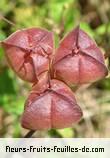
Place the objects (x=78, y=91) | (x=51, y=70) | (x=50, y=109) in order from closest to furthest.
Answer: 1. (x=50, y=109)
2. (x=51, y=70)
3. (x=78, y=91)

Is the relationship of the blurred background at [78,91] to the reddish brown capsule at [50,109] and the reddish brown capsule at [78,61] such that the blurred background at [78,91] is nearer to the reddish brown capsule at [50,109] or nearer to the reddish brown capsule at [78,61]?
the reddish brown capsule at [78,61]

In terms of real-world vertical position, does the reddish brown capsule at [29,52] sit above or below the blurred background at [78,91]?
above

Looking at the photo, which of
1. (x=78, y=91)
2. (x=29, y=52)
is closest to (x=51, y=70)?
(x=29, y=52)

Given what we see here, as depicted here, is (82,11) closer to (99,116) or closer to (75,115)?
(99,116)

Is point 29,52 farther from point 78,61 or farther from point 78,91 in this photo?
point 78,91

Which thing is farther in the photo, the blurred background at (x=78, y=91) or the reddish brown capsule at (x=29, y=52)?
the blurred background at (x=78, y=91)

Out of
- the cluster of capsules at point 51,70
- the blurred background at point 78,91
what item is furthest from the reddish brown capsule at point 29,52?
the blurred background at point 78,91

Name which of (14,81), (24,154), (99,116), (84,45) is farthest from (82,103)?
(84,45)

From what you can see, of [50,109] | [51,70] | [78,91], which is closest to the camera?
[50,109]
